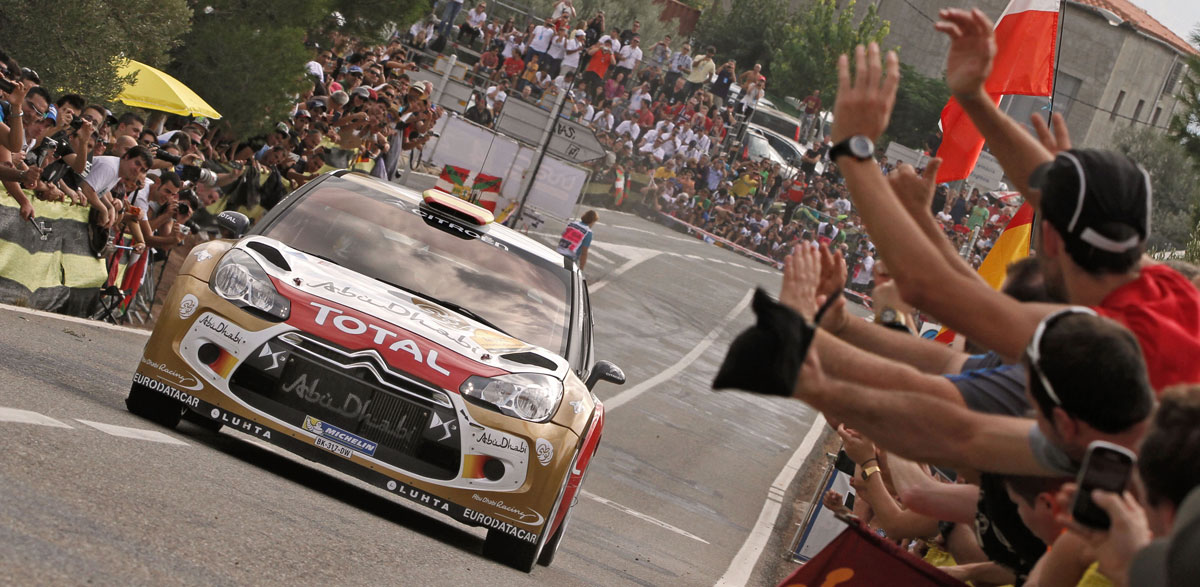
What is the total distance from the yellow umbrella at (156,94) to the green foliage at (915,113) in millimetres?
53830

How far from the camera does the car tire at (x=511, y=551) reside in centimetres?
826

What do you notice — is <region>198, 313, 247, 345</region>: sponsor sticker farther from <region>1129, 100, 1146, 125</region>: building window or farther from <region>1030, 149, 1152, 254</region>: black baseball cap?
<region>1129, 100, 1146, 125</region>: building window

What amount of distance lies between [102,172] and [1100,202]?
35.7 ft

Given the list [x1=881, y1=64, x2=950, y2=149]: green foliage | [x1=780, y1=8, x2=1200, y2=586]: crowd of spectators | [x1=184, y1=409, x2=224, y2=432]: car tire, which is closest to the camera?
[x1=780, y1=8, x2=1200, y2=586]: crowd of spectators

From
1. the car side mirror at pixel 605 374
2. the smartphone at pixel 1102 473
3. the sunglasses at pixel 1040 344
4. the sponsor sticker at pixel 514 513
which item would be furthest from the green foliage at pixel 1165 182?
the smartphone at pixel 1102 473

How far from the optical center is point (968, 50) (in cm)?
464

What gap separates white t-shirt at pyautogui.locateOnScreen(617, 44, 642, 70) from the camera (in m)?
43.1

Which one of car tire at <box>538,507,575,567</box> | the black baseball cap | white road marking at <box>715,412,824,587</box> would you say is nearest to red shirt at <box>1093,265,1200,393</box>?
the black baseball cap

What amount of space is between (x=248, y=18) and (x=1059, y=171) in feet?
63.0

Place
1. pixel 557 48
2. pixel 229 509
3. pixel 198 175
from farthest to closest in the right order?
1. pixel 557 48
2. pixel 198 175
3. pixel 229 509

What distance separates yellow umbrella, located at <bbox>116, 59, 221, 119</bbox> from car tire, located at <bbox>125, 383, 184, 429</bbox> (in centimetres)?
922

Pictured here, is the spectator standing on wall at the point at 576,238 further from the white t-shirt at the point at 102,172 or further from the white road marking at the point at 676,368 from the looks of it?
the white t-shirt at the point at 102,172

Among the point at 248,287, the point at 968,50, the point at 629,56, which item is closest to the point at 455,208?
the point at 248,287

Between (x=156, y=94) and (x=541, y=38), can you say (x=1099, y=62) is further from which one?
(x=156, y=94)
